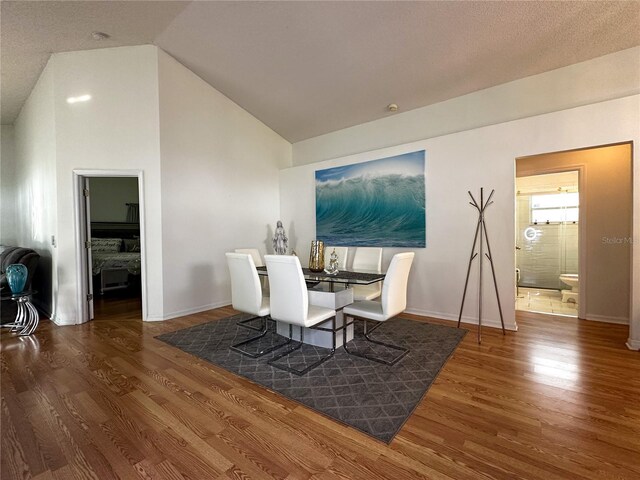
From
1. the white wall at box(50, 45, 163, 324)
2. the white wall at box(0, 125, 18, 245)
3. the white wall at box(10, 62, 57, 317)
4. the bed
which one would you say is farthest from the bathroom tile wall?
the white wall at box(0, 125, 18, 245)

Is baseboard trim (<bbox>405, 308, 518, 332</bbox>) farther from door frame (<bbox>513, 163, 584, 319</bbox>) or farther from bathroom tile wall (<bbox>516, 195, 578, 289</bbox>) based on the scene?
bathroom tile wall (<bbox>516, 195, 578, 289</bbox>)

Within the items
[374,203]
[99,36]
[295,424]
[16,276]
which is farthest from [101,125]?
[295,424]

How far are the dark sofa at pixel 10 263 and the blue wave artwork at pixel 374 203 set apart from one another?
4.17 m

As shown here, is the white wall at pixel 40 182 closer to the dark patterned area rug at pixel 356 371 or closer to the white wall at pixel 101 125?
the white wall at pixel 101 125

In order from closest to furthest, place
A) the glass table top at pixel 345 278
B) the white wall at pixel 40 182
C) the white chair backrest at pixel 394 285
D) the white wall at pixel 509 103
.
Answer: the white chair backrest at pixel 394 285 < the glass table top at pixel 345 278 < the white wall at pixel 509 103 < the white wall at pixel 40 182

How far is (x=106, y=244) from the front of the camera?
20.1 ft

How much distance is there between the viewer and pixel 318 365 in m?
2.64

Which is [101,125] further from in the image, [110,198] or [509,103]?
[509,103]

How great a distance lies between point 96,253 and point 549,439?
23.5 ft

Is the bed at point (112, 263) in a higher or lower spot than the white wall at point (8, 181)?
lower

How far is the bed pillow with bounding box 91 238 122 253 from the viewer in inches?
238

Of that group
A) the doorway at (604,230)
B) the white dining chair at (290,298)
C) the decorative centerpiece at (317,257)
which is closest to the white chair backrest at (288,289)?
the white dining chair at (290,298)

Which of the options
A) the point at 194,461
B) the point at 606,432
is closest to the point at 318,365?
the point at 194,461

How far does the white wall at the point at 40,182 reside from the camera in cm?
402
